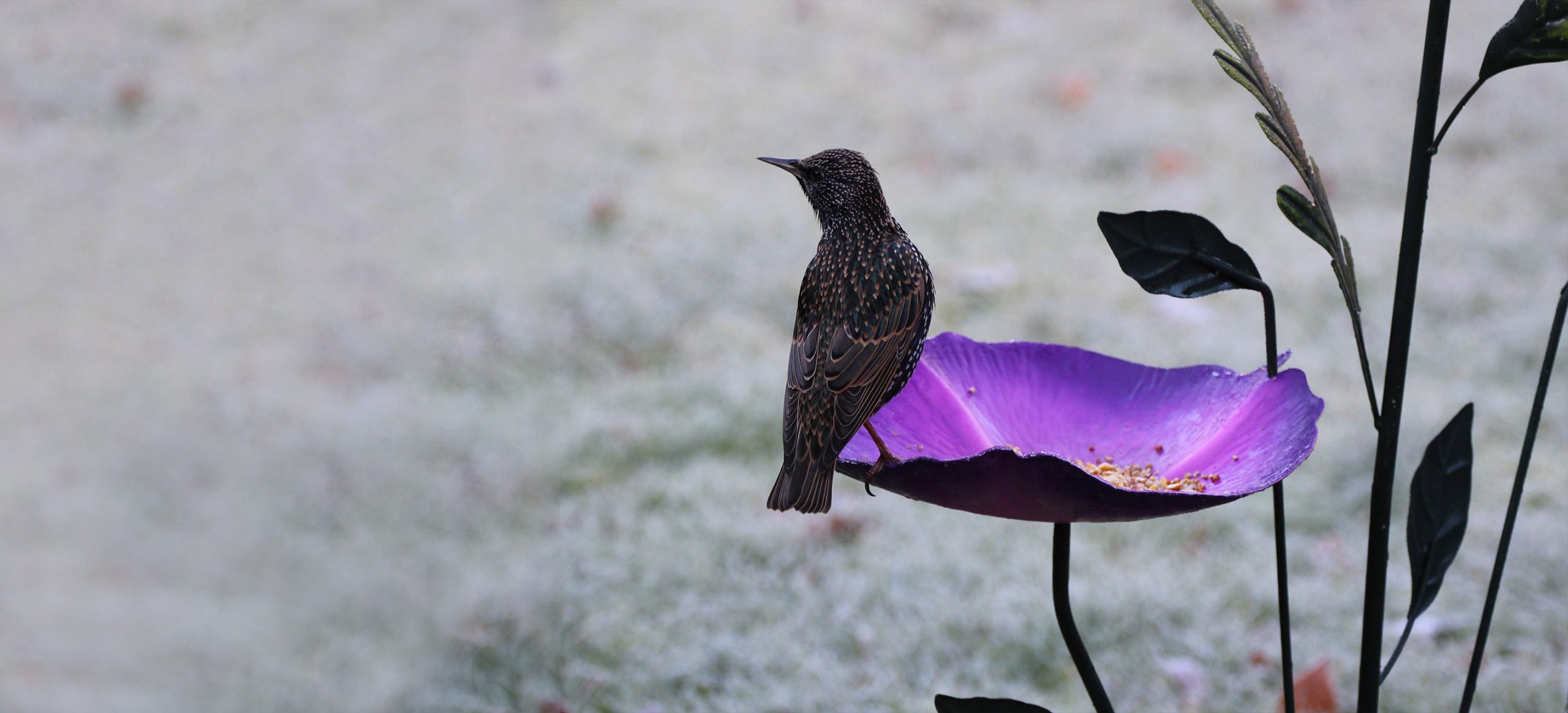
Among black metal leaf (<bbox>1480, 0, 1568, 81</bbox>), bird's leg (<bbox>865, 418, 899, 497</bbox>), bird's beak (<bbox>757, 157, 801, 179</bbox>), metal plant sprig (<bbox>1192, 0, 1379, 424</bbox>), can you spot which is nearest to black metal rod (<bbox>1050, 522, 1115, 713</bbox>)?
bird's leg (<bbox>865, 418, 899, 497</bbox>)

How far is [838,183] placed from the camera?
1327mm

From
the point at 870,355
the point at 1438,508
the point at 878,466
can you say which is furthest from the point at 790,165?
the point at 1438,508

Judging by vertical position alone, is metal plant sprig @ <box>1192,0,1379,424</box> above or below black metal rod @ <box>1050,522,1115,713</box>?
above

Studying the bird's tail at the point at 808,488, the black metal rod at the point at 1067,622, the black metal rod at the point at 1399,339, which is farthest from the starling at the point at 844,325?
the black metal rod at the point at 1399,339

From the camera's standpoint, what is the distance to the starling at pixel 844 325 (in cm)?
126

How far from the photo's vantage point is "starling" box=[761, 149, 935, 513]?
1261mm

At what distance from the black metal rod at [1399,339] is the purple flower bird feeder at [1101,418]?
2.6 inches

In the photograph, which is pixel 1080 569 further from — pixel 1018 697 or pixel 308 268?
pixel 308 268

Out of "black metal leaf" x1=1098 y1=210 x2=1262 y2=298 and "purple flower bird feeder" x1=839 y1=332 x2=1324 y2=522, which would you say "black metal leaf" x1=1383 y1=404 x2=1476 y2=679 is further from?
"black metal leaf" x1=1098 y1=210 x2=1262 y2=298

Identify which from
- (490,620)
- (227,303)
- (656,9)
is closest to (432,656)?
(490,620)

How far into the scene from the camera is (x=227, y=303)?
433cm

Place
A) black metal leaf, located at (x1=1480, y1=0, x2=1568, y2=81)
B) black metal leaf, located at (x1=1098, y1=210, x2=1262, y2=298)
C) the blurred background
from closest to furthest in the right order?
black metal leaf, located at (x1=1480, y1=0, x2=1568, y2=81), black metal leaf, located at (x1=1098, y1=210, x2=1262, y2=298), the blurred background

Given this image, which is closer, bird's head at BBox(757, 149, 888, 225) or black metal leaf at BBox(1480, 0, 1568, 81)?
black metal leaf at BBox(1480, 0, 1568, 81)

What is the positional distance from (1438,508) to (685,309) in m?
2.77
